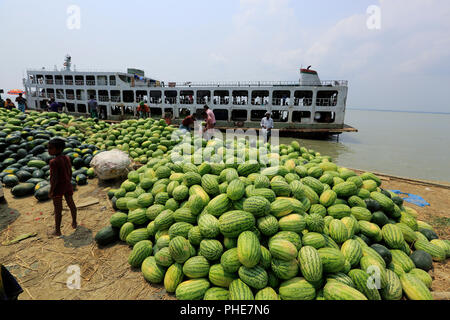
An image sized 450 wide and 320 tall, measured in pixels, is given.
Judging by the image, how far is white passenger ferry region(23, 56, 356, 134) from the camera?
26859 mm

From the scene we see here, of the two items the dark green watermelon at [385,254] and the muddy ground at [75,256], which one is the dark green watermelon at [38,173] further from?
the dark green watermelon at [385,254]

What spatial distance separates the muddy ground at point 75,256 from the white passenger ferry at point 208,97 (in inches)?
894

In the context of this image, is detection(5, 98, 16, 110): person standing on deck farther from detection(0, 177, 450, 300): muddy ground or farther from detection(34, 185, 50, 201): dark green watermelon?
detection(34, 185, 50, 201): dark green watermelon

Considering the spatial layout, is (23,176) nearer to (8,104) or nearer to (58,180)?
(58,180)

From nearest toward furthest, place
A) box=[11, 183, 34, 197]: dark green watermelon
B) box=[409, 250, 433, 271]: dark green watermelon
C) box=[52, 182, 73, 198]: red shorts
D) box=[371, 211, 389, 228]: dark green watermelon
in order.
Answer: box=[409, 250, 433, 271]: dark green watermelon < box=[371, 211, 389, 228]: dark green watermelon < box=[52, 182, 73, 198]: red shorts < box=[11, 183, 34, 197]: dark green watermelon

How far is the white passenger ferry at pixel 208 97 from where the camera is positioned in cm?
2686

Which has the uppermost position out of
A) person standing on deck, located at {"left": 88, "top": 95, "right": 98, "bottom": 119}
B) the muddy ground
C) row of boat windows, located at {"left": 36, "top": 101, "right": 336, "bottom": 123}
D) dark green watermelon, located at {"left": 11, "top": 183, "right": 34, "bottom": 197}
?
person standing on deck, located at {"left": 88, "top": 95, "right": 98, "bottom": 119}

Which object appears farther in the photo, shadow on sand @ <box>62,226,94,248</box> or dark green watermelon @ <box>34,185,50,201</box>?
dark green watermelon @ <box>34,185,50,201</box>

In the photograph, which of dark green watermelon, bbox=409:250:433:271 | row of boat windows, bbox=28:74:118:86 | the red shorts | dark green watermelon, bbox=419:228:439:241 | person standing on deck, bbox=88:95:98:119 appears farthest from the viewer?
row of boat windows, bbox=28:74:118:86

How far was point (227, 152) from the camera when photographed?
5465 mm

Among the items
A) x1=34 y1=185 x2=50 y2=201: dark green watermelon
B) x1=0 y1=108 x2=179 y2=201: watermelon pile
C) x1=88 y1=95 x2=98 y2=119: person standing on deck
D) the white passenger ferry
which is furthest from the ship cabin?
x1=34 y1=185 x2=50 y2=201: dark green watermelon
